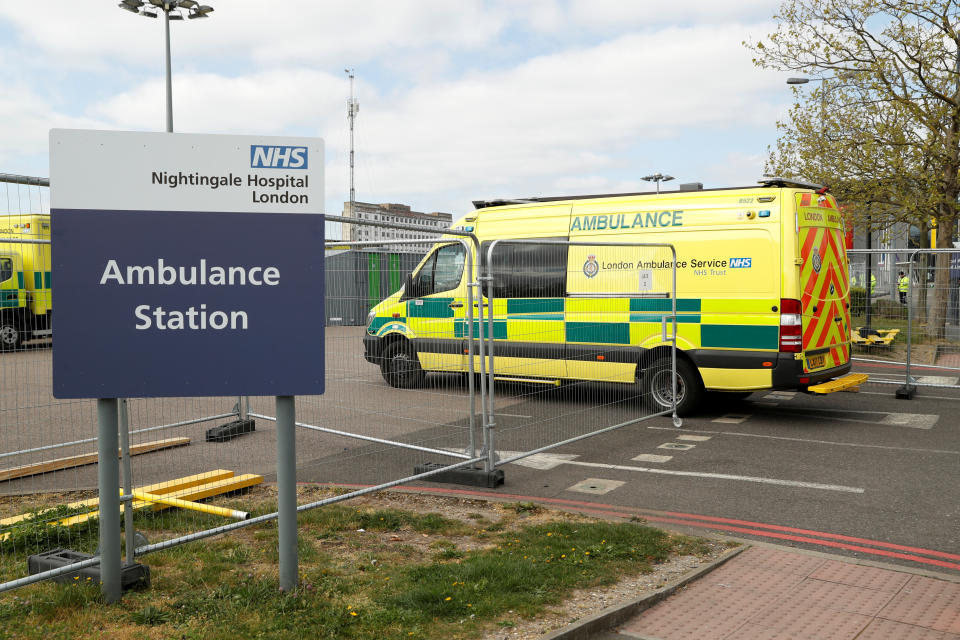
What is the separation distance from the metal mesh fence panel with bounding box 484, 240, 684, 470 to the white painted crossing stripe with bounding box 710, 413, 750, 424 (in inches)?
22.1

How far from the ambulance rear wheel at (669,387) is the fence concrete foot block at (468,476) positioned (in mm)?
3427

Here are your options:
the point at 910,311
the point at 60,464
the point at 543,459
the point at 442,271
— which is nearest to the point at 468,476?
the point at 543,459

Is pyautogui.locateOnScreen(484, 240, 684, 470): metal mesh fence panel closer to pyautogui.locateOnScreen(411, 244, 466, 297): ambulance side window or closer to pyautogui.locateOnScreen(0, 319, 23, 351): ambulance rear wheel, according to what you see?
pyautogui.locateOnScreen(411, 244, 466, 297): ambulance side window

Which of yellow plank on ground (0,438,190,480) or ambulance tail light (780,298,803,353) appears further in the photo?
ambulance tail light (780,298,803,353)

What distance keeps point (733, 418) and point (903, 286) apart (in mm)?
3826

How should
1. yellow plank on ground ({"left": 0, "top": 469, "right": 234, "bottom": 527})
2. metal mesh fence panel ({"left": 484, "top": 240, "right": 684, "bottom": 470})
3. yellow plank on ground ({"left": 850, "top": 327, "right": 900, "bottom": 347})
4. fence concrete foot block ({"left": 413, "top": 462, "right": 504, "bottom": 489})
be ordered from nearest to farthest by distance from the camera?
yellow plank on ground ({"left": 0, "top": 469, "right": 234, "bottom": 527}) < fence concrete foot block ({"left": 413, "top": 462, "right": 504, "bottom": 489}) < metal mesh fence panel ({"left": 484, "top": 240, "right": 684, "bottom": 470}) < yellow plank on ground ({"left": 850, "top": 327, "right": 900, "bottom": 347})

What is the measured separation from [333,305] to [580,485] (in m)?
2.59

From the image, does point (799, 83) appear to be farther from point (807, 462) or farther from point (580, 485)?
point (580, 485)

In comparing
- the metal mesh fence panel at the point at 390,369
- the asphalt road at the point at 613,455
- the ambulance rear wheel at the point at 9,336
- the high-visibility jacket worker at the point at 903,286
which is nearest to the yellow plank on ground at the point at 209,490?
the metal mesh fence panel at the point at 390,369

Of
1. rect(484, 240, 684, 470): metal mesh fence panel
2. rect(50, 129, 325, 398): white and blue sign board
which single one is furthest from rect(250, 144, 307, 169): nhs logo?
rect(484, 240, 684, 470): metal mesh fence panel

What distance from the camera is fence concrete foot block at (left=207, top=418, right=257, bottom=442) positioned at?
8648 mm

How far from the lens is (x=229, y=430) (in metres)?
8.75

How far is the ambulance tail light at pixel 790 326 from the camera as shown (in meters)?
8.93

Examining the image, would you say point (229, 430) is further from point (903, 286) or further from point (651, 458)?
point (903, 286)
